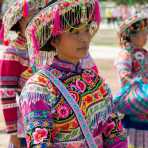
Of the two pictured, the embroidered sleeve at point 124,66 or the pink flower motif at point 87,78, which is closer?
the pink flower motif at point 87,78

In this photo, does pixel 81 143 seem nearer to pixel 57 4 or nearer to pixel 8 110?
pixel 57 4

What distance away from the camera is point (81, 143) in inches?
108

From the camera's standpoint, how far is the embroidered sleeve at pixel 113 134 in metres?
2.87

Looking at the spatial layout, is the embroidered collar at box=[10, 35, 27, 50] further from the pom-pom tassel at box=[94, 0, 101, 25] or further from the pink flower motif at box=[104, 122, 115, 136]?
the pink flower motif at box=[104, 122, 115, 136]

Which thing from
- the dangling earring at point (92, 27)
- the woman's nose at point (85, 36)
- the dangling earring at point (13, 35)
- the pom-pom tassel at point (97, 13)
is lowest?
the dangling earring at point (13, 35)

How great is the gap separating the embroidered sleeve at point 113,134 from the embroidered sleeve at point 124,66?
2.35m

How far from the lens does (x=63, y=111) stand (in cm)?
269

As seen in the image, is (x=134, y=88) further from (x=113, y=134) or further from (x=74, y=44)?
(x=74, y=44)

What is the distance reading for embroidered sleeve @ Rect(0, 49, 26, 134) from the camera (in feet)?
13.6

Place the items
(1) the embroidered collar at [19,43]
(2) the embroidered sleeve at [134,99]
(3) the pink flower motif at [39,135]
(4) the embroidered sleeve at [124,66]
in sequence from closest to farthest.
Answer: (3) the pink flower motif at [39,135] → (1) the embroidered collar at [19,43] → (2) the embroidered sleeve at [134,99] → (4) the embroidered sleeve at [124,66]

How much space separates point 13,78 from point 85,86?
57.8 inches

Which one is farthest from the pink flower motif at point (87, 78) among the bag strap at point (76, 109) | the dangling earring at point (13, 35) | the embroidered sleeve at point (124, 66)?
the embroidered sleeve at point (124, 66)

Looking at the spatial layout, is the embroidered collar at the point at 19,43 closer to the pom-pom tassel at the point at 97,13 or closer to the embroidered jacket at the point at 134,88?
the embroidered jacket at the point at 134,88

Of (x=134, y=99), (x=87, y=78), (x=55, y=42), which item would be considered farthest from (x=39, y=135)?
(x=134, y=99)
